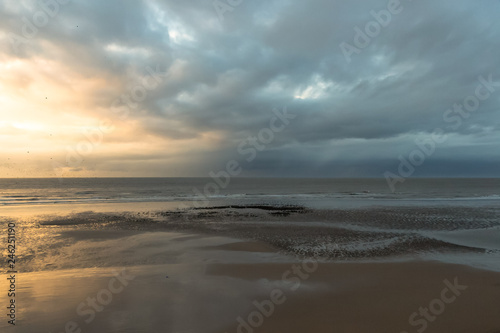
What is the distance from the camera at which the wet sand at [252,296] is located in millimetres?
7293

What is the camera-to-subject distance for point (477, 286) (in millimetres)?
9852

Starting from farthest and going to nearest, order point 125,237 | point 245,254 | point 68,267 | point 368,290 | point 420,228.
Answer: point 420,228 → point 125,237 → point 245,254 → point 68,267 → point 368,290

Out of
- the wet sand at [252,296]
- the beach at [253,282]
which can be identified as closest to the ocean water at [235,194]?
the beach at [253,282]

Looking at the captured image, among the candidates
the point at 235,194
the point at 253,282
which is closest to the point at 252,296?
the point at 253,282

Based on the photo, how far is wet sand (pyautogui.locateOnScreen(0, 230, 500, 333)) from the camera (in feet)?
23.9

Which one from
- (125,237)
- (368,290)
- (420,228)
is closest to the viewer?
(368,290)

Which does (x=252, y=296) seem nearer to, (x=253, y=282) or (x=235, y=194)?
(x=253, y=282)

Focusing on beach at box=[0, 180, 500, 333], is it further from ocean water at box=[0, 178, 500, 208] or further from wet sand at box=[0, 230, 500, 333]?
ocean water at box=[0, 178, 500, 208]

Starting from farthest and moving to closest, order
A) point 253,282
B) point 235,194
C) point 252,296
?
point 235,194, point 253,282, point 252,296

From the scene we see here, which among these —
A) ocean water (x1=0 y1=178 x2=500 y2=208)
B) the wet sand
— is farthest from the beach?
ocean water (x1=0 y1=178 x2=500 y2=208)

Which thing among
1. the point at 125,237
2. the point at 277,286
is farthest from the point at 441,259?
the point at 125,237

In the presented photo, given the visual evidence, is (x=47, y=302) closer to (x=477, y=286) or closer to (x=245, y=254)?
(x=245, y=254)

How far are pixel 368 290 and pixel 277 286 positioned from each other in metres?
3.08

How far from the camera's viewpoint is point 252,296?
354 inches
